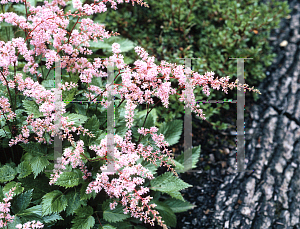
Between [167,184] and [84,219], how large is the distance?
58 cm

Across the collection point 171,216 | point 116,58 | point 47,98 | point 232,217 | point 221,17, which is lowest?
point 232,217

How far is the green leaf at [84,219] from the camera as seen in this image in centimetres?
166

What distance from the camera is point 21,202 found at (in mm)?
1637

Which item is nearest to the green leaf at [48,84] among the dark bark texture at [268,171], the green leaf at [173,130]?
the green leaf at [173,130]

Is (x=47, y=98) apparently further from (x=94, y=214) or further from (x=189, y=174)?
(x=189, y=174)

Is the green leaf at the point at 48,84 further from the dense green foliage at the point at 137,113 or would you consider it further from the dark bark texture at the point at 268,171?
the dark bark texture at the point at 268,171

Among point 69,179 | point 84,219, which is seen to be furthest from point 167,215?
point 69,179

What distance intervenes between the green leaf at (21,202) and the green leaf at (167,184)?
787 mm

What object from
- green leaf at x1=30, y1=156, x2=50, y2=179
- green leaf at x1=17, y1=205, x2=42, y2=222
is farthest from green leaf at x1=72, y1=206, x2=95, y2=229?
green leaf at x1=30, y1=156, x2=50, y2=179

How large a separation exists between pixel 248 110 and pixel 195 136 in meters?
0.75

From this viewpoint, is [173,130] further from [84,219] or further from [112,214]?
[84,219]

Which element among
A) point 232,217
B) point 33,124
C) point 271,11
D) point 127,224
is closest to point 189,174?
point 232,217

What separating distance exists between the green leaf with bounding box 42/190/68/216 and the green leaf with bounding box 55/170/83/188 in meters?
0.13

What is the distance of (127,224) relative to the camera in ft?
6.42
